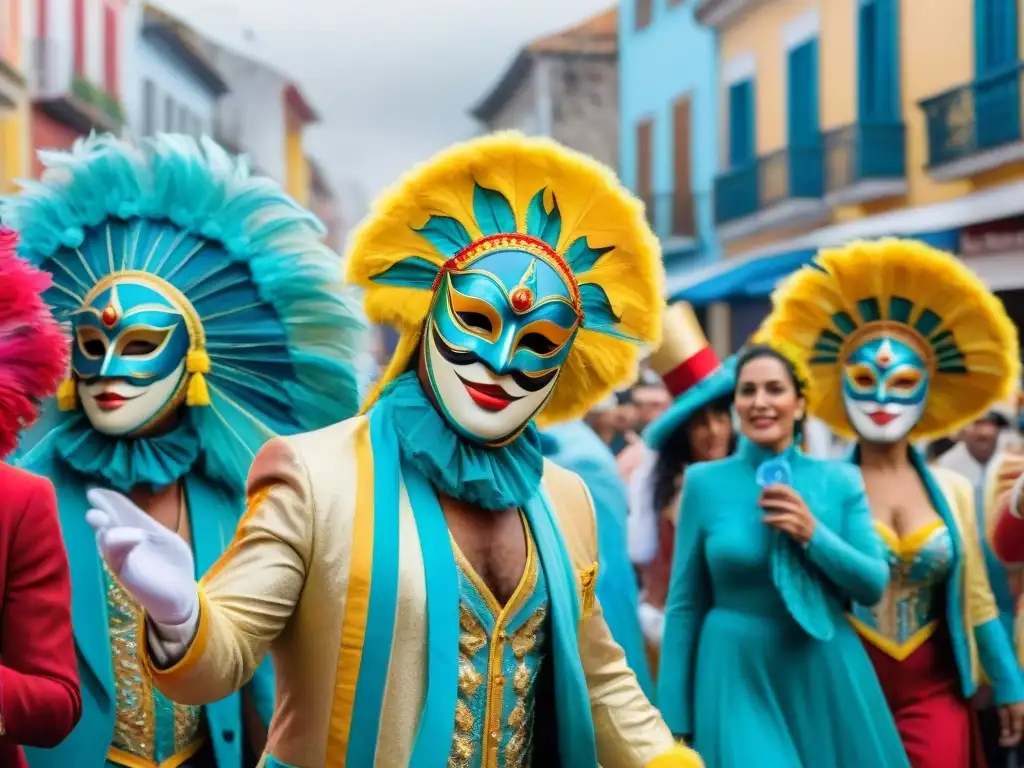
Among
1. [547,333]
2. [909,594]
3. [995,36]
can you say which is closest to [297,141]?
[995,36]

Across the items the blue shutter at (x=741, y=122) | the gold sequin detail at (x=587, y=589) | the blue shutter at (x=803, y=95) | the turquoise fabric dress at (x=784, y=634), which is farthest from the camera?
the blue shutter at (x=741, y=122)

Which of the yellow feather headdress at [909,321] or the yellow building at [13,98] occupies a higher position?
the yellow building at [13,98]

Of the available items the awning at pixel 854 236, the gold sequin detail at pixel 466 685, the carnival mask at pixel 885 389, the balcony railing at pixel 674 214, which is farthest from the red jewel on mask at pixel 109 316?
the balcony railing at pixel 674 214

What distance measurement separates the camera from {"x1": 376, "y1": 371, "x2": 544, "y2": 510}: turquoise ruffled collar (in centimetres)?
312

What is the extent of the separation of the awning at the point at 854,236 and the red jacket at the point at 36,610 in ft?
29.1

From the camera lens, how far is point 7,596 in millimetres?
2939

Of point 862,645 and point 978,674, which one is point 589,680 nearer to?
point 862,645

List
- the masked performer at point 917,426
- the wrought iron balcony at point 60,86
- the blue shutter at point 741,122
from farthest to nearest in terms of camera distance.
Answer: the blue shutter at point 741,122, the wrought iron balcony at point 60,86, the masked performer at point 917,426

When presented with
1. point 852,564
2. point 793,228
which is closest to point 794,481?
point 852,564

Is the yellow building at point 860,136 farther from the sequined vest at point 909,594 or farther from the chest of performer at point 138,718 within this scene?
the chest of performer at point 138,718

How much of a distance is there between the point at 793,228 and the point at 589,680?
46.4ft

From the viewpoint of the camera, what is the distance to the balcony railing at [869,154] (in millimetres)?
14812

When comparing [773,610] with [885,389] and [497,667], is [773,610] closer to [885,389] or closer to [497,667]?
[885,389]

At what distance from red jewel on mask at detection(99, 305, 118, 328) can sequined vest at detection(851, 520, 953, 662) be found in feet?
9.10
